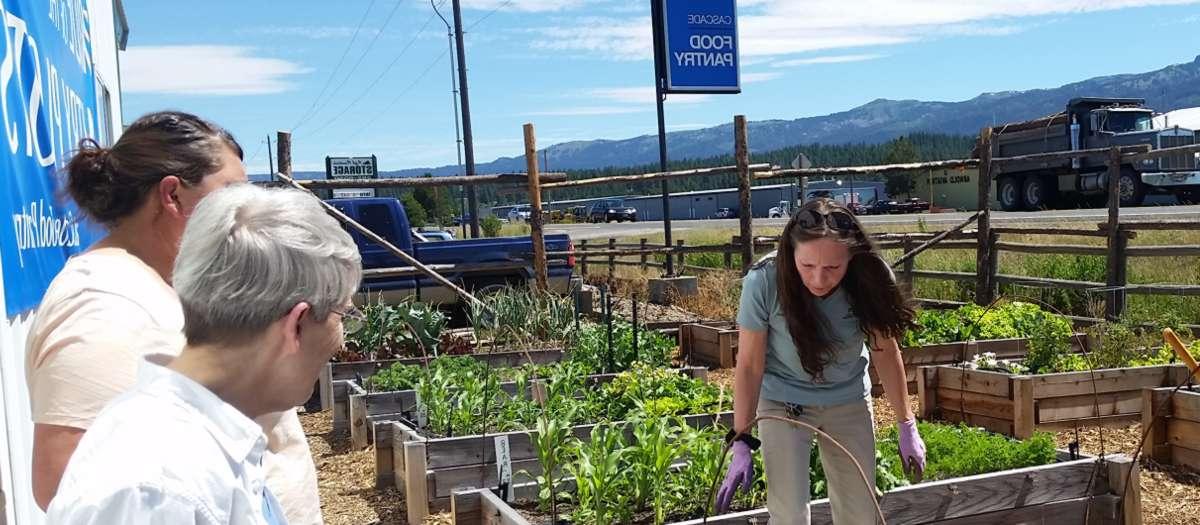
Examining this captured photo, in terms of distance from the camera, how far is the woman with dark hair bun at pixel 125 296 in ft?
5.69

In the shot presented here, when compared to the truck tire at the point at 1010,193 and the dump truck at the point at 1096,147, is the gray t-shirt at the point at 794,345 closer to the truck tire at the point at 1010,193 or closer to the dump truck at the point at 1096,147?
the dump truck at the point at 1096,147

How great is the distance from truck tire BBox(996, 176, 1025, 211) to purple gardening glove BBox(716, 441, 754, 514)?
31.6 metres

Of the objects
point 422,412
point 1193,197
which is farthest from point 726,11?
point 1193,197

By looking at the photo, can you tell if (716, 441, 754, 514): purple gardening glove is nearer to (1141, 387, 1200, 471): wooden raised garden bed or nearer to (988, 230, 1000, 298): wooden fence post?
(1141, 387, 1200, 471): wooden raised garden bed

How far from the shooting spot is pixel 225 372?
53.4 inches

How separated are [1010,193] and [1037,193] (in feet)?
4.67

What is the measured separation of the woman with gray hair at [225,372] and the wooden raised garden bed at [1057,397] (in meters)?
5.68

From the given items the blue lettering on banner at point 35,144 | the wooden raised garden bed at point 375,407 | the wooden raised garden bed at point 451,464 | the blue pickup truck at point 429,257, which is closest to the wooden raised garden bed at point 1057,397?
the wooden raised garden bed at point 451,464

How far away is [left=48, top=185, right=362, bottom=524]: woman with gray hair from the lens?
46.9 inches

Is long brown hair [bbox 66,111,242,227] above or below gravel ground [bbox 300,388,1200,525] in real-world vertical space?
above

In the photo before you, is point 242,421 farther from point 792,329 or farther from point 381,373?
point 381,373

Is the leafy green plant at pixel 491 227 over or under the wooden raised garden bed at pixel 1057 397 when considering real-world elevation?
over

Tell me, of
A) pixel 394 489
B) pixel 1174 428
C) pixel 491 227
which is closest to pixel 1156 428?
pixel 1174 428

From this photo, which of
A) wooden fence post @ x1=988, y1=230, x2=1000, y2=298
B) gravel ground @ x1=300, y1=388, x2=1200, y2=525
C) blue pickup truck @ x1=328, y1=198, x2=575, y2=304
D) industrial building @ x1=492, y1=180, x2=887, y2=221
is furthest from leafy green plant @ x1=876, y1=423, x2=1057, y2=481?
industrial building @ x1=492, y1=180, x2=887, y2=221
